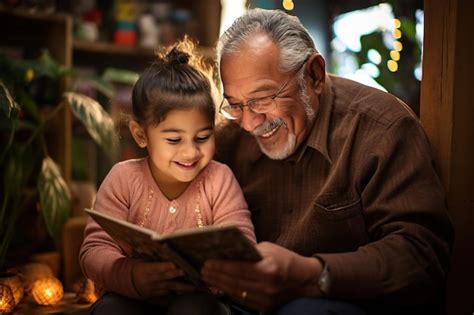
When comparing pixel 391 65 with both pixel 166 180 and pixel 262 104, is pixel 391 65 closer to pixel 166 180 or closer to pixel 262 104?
pixel 262 104

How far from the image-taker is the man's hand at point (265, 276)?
4.53 ft

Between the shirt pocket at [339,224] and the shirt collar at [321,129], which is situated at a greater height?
the shirt collar at [321,129]

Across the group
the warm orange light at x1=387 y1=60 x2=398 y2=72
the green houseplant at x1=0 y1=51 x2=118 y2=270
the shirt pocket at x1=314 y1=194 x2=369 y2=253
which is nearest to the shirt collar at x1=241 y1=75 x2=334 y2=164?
the shirt pocket at x1=314 y1=194 x2=369 y2=253

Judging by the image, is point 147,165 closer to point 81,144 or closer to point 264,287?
point 264,287

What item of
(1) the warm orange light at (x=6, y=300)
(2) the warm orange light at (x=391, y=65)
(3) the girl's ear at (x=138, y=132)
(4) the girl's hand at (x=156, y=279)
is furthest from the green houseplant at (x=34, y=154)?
(2) the warm orange light at (x=391, y=65)

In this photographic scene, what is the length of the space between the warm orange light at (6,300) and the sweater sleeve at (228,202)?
2.64ft

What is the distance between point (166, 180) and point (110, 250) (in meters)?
0.26

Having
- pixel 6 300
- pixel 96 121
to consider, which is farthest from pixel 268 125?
pixel 96 121

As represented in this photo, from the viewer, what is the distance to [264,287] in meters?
1.39

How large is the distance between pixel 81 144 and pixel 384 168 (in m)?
2.49

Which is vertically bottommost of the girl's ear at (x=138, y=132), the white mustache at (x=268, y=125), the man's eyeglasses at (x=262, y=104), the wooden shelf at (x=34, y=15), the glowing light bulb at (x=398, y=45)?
the girl's ear at (x=138, y=132)

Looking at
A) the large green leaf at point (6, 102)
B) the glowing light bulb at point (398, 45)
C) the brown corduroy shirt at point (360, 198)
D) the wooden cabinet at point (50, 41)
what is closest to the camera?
the brown corduroy shirt at point (360, 198)

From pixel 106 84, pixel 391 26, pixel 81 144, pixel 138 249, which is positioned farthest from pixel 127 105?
pixel 138 249

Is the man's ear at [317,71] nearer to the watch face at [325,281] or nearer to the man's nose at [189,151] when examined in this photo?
the man's nose at [189,151]
